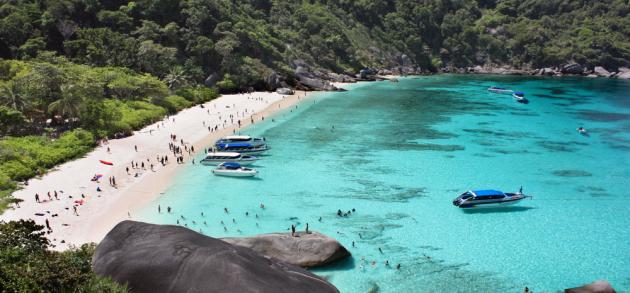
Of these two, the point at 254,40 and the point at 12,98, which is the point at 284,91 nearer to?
the point at 254,40

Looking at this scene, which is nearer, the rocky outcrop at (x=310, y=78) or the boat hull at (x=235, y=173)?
the boat hull at (x=235, y=173)

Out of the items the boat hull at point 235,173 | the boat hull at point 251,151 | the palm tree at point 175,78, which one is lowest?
the boat hull at point 235,173

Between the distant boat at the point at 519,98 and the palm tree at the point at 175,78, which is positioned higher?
the palm tree at the point at 175,78

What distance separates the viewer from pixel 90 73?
271 ft

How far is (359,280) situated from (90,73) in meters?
67.7

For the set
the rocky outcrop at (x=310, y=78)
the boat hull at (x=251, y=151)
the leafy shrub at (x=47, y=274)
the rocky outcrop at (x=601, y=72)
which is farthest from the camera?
the rocky outcrop at (x=601, y=72)

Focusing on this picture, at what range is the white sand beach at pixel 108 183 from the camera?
4053 centimetres

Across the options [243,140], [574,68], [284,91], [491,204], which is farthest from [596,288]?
[574,68]

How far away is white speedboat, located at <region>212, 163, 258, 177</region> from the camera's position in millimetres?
55031

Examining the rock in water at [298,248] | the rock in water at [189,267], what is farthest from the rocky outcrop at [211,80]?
the rock in water at [189,267]

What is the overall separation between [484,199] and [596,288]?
16446mm

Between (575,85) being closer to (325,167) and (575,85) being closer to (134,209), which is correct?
(325,167)

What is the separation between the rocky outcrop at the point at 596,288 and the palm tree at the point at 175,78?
8429 centimetres

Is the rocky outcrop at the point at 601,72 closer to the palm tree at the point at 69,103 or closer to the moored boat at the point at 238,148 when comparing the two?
the moored boat at the point at 238,148
